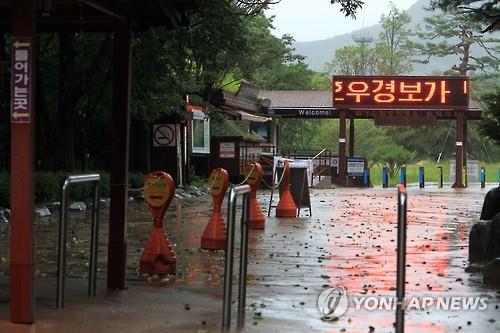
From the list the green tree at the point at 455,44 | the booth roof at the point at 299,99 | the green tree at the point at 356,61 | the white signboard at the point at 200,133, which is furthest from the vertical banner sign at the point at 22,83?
the green tree at the point at 356,61

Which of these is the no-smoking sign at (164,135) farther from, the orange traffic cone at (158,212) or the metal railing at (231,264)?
the metal railing at (231,264)

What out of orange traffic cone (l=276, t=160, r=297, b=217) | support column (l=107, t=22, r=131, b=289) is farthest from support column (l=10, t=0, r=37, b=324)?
orange traffic cone (l=276, t=160, r=297, b=217)

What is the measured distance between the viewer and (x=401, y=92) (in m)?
34.9

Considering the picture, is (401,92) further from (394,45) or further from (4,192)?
(394,45)

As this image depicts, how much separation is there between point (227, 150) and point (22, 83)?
2515cm

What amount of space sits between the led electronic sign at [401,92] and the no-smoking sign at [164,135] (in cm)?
1075

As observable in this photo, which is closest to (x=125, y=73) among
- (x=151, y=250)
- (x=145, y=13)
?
(x=145, y=13)

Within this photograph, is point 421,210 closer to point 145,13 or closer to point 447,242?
point 447,242

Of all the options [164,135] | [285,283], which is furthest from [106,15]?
[164,135]

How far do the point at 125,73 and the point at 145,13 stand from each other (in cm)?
98

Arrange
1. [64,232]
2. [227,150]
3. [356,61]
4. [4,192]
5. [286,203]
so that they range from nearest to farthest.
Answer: [64,232], [4,192], [286,203], [227,150], [356,61]

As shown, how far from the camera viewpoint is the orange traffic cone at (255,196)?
13578 mm

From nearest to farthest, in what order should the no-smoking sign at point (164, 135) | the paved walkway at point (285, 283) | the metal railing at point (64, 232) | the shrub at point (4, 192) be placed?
the paved walkway at point (285, 283) → the metal railing at point (64, 232) → the shrub at point (4, 192) → the no-smoking sign at point (164, 135)

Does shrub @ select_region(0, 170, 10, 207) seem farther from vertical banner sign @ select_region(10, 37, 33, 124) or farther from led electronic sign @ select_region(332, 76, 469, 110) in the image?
led electronic sign @ select_region(332, 76, 469, 110)
